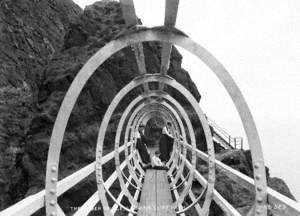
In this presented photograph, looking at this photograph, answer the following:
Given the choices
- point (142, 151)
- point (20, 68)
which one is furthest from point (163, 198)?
point (20, 68)

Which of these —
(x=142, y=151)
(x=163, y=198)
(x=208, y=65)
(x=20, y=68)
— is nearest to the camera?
(x=208, y=65)

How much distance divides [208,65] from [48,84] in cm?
1179

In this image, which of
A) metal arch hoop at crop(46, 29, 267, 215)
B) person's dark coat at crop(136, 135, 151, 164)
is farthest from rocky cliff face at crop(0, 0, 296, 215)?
metal arch hoop at crop(46, 29, 267, 215)

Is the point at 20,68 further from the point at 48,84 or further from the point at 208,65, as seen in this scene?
the point at 208,65

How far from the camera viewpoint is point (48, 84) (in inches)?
487

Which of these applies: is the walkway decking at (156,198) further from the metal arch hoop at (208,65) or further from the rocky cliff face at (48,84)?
the rocky cliff face at (48,84)

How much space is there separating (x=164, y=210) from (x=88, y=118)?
8886mm

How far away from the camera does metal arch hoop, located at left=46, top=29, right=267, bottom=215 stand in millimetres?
1462

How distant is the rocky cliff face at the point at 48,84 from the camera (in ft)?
35.0

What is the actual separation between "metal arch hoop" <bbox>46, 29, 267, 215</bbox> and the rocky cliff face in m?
7.36

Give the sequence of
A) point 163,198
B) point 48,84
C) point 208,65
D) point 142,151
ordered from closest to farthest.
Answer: point 208,65 → point 163,198 → point 142,151 → point 48,84

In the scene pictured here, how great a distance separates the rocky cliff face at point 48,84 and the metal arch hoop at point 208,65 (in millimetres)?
7357

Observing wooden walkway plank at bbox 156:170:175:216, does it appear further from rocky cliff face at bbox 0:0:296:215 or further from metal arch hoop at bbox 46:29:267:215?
rocky cliff face at bbox 0:0:296:215

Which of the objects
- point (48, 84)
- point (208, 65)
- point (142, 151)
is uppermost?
point (48, 84)
